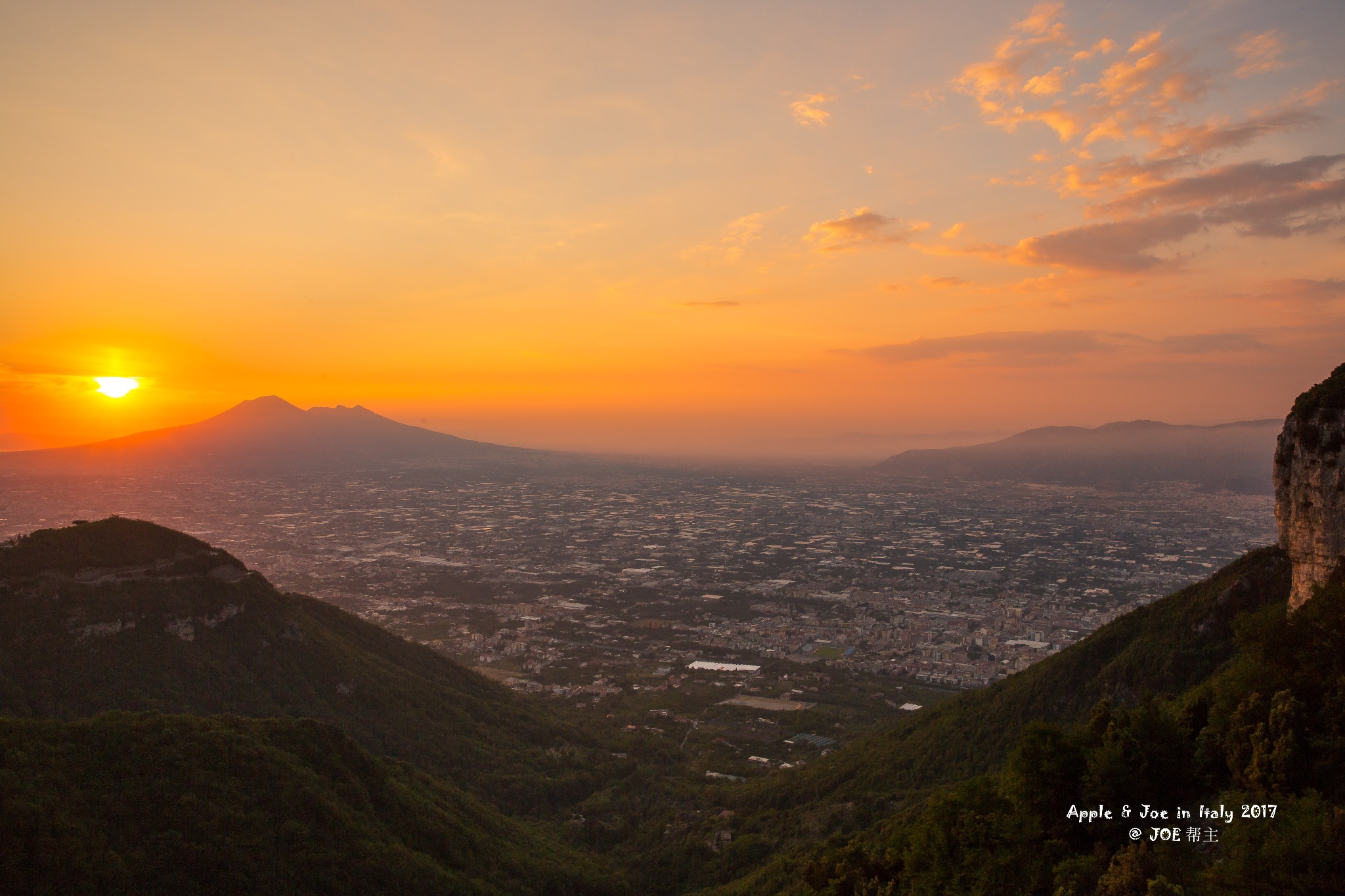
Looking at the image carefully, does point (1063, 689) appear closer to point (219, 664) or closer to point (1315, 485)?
point (1315, 485)

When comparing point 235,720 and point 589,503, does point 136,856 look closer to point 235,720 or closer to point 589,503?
point 235,720

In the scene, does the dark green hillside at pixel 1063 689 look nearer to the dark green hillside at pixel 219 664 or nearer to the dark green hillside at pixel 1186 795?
the dark green hillside at pixel 1186 795

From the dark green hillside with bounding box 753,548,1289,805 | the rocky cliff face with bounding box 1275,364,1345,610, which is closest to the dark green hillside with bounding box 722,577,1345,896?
the rocky cliff face with bounding box 1275,364,1345,610

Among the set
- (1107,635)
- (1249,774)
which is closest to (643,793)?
(1107,635)

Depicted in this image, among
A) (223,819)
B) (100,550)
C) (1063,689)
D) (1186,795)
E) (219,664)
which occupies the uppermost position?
(100,550)

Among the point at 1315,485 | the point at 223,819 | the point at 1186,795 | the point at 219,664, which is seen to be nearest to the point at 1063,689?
the point at 1315,485
